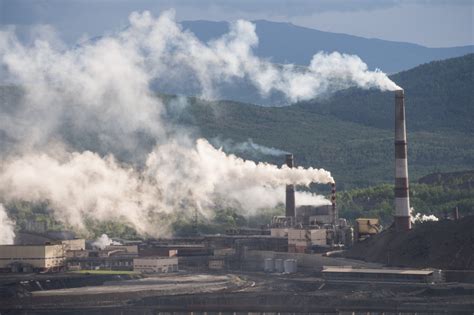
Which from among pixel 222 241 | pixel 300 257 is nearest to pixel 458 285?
pixel 300 257

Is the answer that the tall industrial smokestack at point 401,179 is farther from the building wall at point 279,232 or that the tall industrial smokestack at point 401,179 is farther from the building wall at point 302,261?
the building wall at point 279,232

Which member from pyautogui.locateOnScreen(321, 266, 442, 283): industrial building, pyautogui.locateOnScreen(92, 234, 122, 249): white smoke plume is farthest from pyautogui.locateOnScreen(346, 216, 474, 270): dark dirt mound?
pyautogui.locateOnScreen(92, 234, 122, 249): white smoke plume

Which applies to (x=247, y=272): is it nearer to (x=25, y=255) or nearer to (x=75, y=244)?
(x=25, y=255)

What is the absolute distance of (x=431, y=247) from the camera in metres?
100

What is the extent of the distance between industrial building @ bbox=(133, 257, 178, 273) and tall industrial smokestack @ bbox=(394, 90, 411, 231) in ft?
65.2

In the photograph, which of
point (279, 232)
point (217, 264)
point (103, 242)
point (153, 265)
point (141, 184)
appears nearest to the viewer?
point (153, 265)

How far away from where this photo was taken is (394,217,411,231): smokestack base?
106688mm

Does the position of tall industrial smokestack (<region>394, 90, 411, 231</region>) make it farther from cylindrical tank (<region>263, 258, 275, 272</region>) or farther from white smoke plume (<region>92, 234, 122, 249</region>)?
white smoke plume (<region>92, 234, 122, 249</region>)

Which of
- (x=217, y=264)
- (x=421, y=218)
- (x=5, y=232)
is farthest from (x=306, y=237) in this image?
(x=5, y=232)

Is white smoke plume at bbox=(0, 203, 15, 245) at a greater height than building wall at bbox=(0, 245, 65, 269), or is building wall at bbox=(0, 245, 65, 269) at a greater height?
white smoke plume at bbox=(0, 203, 15, 245)

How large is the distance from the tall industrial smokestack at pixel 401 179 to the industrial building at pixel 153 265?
19878 mm

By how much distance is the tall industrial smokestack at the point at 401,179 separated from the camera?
10731cm

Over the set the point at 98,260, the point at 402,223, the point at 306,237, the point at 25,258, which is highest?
the point at 402,223

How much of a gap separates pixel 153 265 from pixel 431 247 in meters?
25.4
